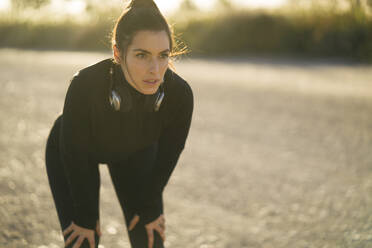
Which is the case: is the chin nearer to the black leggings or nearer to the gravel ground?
the black leggings

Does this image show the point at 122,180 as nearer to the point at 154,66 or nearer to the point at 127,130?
the point at 127,130

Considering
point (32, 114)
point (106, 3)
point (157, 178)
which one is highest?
point (106, 3)

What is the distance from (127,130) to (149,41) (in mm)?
480

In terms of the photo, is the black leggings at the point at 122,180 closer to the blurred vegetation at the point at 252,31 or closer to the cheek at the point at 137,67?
the cheek at the point at 137,67

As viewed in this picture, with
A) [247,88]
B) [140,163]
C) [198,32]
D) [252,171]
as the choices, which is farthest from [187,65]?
[140,163]

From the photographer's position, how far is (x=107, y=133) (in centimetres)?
191

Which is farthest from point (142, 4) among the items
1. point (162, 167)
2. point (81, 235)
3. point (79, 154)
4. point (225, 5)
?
point (225, 5)

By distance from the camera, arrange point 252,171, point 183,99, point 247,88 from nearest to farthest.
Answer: point 183,99
point 252,171
point 247,88

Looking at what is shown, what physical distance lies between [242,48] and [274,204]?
12.5 meters

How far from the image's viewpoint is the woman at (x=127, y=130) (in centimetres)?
172

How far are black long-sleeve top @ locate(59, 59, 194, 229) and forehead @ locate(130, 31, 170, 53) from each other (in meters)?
0.20

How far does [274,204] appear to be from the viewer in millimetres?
3301

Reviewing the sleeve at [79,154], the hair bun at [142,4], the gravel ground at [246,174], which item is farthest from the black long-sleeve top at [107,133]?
the gravel ground at [246,174]

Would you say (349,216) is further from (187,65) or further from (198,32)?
(198,32)
